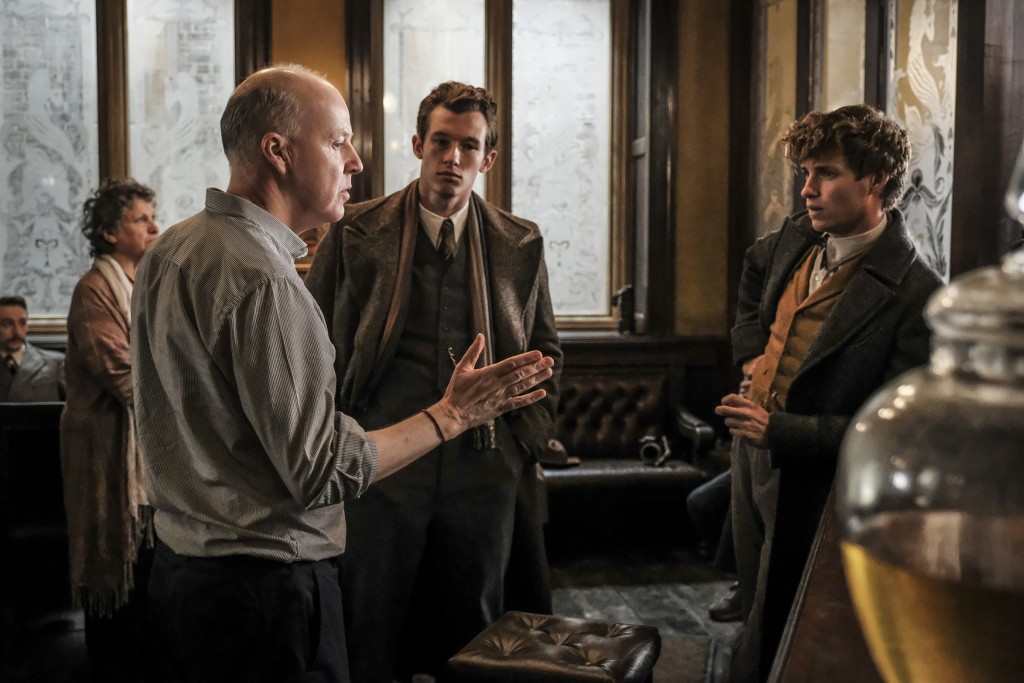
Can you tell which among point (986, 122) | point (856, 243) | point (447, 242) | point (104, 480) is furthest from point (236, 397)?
point (986, 122)

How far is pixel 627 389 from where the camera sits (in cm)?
548

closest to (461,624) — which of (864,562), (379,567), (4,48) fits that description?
(379,567)

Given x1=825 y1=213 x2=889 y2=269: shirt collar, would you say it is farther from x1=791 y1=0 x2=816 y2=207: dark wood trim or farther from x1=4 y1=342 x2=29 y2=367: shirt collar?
x1=4 y1=342 x2=29 y2=367: shirt collar

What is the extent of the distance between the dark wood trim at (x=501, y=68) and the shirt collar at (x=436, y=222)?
2.84 metres

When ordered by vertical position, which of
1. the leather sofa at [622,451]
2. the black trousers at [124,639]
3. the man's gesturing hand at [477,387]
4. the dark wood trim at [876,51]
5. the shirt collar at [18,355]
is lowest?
the black trousers at [124,639]

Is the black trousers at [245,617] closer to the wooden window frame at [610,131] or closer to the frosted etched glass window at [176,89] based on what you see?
the wooden window frame at [610,131]

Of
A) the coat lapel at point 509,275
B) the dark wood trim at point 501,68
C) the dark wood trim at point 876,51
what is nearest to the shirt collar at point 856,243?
the coat lapel at point 509,275

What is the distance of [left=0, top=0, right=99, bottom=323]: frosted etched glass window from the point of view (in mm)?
5238

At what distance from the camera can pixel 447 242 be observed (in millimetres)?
2676

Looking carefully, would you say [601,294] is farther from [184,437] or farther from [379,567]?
[184,437]

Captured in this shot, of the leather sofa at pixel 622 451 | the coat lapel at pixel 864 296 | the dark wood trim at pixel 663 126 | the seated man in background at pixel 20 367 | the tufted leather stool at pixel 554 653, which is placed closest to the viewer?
the tufted leather stool at pixel 554 653

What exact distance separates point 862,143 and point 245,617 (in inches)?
72.5

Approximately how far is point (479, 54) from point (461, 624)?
3683mm

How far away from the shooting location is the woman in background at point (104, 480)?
3439 mm
